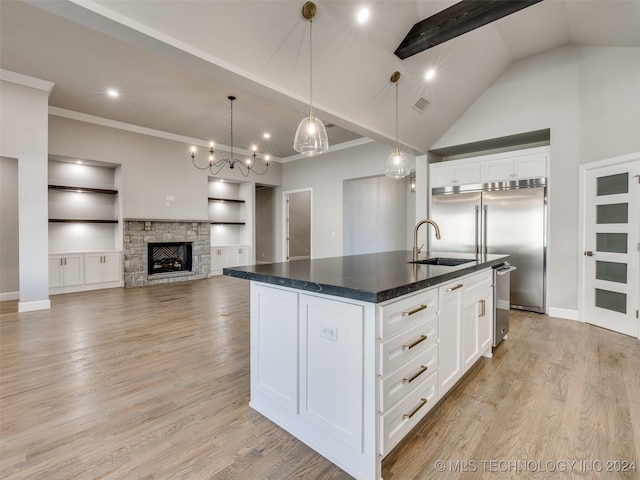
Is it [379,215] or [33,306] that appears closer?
[33,306]

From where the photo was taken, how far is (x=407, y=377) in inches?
62.3

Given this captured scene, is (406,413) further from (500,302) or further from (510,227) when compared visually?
(510,227)

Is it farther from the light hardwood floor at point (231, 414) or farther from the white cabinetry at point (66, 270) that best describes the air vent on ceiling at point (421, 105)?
the white cabinetry at point (66, 270)

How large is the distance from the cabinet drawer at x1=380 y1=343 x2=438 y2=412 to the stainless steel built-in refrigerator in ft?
11.3

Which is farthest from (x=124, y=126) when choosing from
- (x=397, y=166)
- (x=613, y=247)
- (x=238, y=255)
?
(x=613, y=247)

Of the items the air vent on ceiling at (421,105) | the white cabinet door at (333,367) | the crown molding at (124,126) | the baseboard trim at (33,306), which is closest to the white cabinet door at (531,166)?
the air vent on ceiling at (421,105)

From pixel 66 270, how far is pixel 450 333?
6.54 meters

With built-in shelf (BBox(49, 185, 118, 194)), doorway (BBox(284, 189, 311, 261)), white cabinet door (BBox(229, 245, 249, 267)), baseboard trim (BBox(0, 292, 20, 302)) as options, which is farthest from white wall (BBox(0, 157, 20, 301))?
doorway (BBox(284, 189, 311, 261))

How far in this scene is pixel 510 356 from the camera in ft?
9.40

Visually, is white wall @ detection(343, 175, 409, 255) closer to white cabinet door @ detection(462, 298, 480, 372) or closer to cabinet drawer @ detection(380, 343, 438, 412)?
white cabinet door @ detection(462, 298, 480, 372)

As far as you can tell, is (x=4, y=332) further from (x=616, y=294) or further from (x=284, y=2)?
(x=616, y=294)

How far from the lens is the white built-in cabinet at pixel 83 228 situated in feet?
18.4

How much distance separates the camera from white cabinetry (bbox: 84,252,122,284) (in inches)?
228

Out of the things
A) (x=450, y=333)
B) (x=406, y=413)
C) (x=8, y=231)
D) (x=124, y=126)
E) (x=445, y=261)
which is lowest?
(x=406, y=413)
